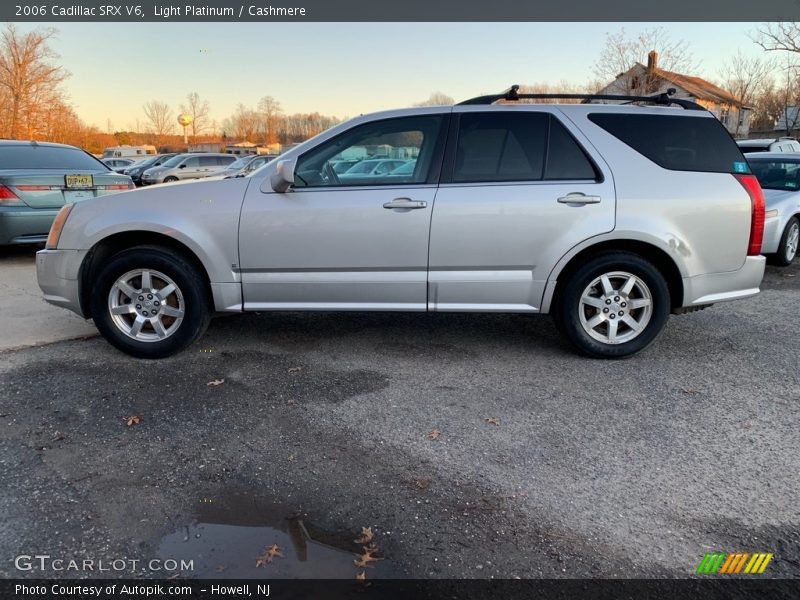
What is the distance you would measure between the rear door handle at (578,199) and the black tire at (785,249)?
18.2 feet

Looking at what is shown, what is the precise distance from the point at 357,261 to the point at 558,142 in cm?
173

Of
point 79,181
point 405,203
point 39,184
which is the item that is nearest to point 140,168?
point 79,181

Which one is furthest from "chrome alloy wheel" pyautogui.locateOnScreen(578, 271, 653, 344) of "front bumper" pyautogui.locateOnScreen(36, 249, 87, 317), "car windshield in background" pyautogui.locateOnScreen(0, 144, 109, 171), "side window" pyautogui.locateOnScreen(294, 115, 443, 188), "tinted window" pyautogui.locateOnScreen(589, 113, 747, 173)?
"car windshield in background" pyautogui.locateOnScreen(0, 144, 109, 171)

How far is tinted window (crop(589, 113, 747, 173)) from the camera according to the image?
4.38 m

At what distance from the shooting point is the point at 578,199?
4.25 metres

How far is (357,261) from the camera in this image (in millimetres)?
4363

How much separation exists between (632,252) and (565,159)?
85 cm

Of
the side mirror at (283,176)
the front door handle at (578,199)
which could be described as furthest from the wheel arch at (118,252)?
the front door handle at (578,199)

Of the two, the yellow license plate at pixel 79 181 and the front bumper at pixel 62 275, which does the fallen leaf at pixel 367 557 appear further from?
the yellow license plate at pixel 79 181

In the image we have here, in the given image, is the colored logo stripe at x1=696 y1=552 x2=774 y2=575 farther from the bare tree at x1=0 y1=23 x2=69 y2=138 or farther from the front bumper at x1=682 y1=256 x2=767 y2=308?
the bare tree at x1=0 y1=23 x2=69 y2=138

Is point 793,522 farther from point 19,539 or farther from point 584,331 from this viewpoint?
point 19,539

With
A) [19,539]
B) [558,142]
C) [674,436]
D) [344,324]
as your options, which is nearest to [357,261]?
[344,324]

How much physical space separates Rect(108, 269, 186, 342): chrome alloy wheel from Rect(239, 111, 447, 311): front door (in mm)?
548

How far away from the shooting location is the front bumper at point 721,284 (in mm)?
4402
